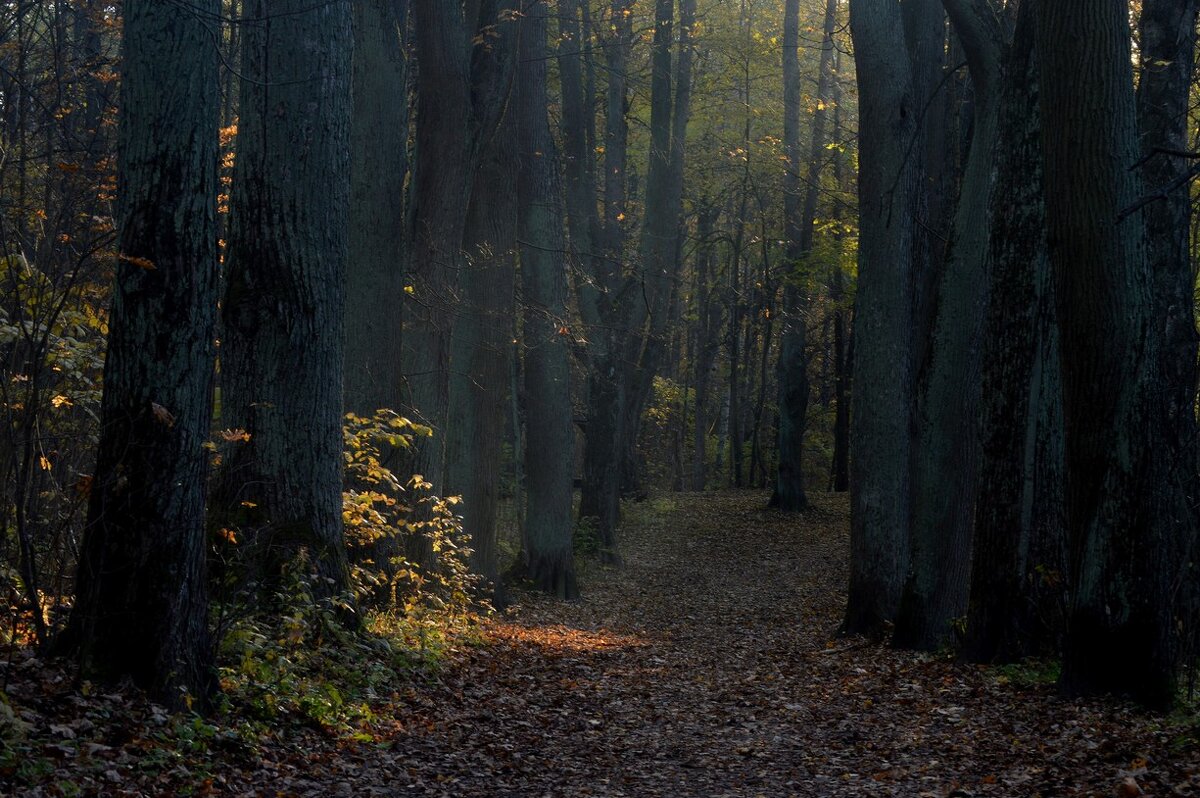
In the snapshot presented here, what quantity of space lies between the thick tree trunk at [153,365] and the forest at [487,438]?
2 centimetres

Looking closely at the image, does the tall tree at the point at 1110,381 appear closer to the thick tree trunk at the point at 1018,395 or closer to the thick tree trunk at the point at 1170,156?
the thick tree trunk at the point at 1018,395

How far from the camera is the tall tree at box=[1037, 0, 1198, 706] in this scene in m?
7.07

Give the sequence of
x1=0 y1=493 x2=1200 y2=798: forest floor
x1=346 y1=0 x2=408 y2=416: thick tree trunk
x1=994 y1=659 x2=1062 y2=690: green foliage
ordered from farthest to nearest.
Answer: x1=346 y1=0 x2=408 y2=416: thick tree trunk < x1=994 y1=659 x2=1062 y2=690: green foliage < x1=0 y1=493 x2=1200 y2=798: forest floor

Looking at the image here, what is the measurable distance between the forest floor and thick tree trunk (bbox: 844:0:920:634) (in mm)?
1152

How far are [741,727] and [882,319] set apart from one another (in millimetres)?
5871

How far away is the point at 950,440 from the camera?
11.6 m

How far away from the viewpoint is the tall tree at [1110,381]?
278 inches

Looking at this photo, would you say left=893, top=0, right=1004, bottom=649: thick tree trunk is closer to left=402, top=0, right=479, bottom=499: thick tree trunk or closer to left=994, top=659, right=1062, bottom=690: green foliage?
left=994, top=659, right=1062, bottom=690: green foliage

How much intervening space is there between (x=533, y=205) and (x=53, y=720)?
1291 centimetres

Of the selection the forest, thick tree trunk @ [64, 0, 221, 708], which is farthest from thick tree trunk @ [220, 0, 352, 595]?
thick tree trunk @ [64, 0, 221, 708]

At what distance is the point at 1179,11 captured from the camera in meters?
9.35

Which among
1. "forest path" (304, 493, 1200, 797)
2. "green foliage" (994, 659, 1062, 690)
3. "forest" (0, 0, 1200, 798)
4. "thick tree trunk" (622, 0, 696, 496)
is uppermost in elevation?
"thick tree trunk" (622, 0, 696, 496)

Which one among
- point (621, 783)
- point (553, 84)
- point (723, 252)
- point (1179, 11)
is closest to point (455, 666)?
point (621, 783)

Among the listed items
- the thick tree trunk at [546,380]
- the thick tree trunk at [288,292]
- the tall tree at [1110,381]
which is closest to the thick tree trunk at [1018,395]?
the tall tree at [1110,381]
